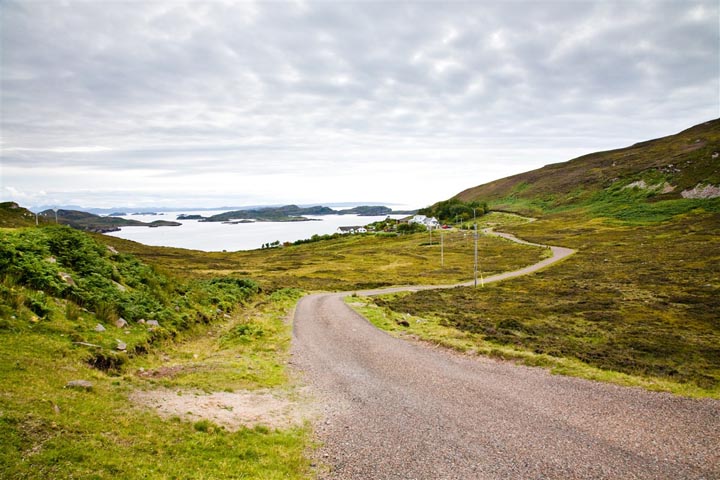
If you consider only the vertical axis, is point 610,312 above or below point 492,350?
below

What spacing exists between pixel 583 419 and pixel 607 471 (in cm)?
306

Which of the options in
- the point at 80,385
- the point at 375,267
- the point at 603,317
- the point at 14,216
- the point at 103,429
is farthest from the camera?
the point at 14,216

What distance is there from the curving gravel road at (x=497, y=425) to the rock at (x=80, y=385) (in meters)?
7.53

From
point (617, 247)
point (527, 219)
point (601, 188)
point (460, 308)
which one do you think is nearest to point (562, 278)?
point (460, 308)

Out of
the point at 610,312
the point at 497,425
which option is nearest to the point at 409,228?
the point at 610,312

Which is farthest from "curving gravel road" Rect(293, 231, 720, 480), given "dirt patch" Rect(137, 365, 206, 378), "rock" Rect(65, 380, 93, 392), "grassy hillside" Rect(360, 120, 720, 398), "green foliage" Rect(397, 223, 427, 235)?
"green foliage" Rect(397, 223, 427, 235)

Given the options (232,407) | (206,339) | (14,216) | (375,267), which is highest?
(14,216)

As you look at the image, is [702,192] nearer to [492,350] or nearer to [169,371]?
[492,350]

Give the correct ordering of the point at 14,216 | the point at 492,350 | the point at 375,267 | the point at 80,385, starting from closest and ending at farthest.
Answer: the point at 80,385, the point at 492,350, the point at 375,267, the point at 14,216

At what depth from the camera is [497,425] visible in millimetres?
13125

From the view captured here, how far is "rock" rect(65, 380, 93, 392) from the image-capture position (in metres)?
12.1

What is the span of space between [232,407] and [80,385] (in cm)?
486

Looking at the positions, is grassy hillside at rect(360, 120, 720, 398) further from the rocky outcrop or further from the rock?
the rocky outcrop

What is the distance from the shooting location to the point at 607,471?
10.6m
